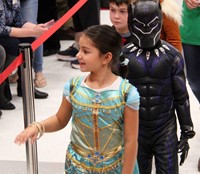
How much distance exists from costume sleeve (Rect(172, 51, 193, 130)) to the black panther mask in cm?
15

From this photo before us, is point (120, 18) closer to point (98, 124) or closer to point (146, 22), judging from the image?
point (146, 22)

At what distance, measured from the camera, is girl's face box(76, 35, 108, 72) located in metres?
1.94

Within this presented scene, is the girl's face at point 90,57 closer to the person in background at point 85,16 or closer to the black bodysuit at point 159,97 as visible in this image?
the black bodysuit at point 159,97

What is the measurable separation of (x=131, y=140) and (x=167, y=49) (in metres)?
0.54

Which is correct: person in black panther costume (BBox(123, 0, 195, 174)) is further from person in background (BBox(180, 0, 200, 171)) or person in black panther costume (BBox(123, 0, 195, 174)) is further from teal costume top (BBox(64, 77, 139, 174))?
person in background (BBox(180, 0, 200, 171))

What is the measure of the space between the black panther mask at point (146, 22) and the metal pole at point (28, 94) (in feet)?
2.01

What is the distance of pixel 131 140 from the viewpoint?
1947 millimetres

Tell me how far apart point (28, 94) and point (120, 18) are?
0.62 meters

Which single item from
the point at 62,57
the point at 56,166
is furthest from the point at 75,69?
the point at 56,166

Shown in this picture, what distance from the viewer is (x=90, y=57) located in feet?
6.36

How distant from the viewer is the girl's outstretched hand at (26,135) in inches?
73.7

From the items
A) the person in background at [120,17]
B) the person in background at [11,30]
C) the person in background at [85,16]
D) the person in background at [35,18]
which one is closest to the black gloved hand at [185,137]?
the person in background at [120,17]

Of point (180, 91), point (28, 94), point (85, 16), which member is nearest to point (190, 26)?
point (180, 91)

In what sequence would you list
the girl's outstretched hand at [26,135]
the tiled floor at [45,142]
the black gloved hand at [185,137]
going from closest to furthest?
the girl's outstretched hand at [26,135]
the black gloved hand at [185,137]
the tiled floor at [45,142]
